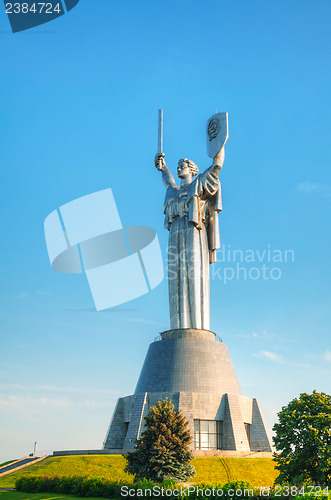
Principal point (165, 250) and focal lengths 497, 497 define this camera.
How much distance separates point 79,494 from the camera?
1833 cm

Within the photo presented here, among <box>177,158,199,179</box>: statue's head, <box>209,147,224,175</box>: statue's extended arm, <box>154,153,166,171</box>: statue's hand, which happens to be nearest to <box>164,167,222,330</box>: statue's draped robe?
<box>209,147,224,175</box>: statue's extended arm

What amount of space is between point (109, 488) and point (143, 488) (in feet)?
8.42

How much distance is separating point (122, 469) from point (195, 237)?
15.6 metres

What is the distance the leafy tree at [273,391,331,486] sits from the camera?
1577 centimetres

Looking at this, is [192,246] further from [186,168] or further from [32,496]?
[32,496]

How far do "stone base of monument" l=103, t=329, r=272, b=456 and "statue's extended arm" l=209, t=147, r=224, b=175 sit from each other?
10.4m

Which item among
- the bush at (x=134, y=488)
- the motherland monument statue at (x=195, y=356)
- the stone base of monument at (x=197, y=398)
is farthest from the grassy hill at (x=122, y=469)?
the stone base of monument at (x=197, y=398)

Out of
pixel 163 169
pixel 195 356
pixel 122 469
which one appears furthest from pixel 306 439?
pixel 163 169

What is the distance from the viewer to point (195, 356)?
2967 cm

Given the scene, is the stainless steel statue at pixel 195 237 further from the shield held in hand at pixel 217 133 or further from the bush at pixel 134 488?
the bush at pixel 134 488

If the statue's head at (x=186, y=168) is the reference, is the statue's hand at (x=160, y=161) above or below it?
above

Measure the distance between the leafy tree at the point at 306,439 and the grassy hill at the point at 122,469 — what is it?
4.78 meters

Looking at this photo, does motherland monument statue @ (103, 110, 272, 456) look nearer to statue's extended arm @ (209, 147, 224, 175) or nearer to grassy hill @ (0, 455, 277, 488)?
statue's extended arm @ (209, 147, 224, 175)

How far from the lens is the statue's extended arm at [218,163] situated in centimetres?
3219
